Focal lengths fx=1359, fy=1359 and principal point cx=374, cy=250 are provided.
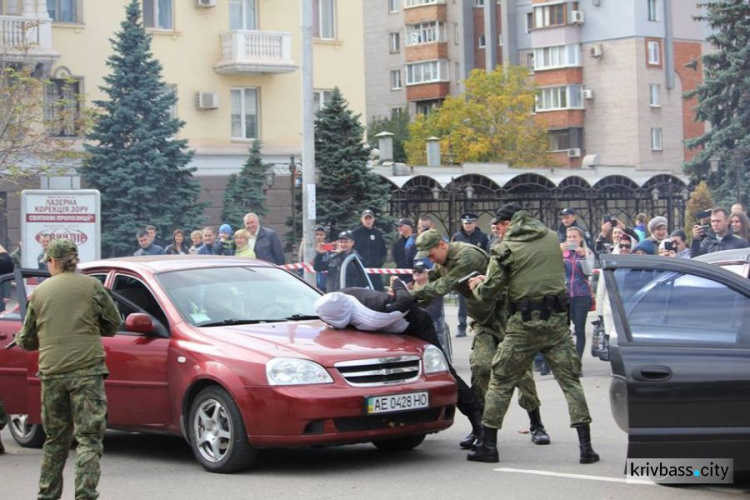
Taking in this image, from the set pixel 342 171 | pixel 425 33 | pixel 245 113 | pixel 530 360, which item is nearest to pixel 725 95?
pixel 245 113

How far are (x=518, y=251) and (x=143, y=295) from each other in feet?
9.47

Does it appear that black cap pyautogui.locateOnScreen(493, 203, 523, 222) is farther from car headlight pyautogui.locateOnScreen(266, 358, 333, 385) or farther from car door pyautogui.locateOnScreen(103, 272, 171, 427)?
car door pyautogui.locateOnScreen(103, 272, 171, 427)

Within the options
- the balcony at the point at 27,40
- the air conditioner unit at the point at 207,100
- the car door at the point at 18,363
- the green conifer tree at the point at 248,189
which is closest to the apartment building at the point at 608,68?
the green conifer tree at the point at 248,189

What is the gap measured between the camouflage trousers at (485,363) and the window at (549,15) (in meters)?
63.3

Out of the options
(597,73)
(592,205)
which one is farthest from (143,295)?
(597,73)

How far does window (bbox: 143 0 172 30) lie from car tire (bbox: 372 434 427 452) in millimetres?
33064

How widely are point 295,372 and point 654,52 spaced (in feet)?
212

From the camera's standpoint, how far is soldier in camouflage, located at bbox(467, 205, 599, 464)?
363 inches

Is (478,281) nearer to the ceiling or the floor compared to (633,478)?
nearer to the ceiling

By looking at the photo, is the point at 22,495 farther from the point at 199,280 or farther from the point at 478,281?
the point at 478,281

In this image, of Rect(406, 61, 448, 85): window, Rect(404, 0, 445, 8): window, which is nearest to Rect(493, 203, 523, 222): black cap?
Rect(404, 0, 445, 8): window

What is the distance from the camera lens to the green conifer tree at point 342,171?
34.5 meters

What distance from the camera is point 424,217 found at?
1988 cm

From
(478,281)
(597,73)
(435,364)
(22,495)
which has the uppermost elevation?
(597,73)
